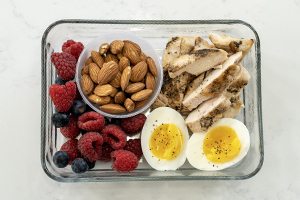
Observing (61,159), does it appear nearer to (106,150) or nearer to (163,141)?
(106,150)

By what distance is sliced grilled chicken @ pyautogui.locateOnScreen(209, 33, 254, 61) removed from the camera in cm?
121

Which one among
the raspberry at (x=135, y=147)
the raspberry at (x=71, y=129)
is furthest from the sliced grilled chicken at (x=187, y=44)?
the raspberry at (x=71, y=129)

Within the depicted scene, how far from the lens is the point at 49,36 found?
128cm

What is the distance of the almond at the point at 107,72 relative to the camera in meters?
1.16

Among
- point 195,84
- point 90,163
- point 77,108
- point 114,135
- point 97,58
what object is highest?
point 97,58

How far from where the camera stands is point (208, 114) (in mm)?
1199

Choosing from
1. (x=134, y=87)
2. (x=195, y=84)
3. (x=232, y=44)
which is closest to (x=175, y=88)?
(x=195, y=84)

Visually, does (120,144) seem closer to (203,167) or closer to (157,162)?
(157,162)

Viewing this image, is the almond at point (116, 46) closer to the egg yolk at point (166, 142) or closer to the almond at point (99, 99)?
the almond at point (99, 99)

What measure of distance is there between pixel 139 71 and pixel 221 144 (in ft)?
1.54
